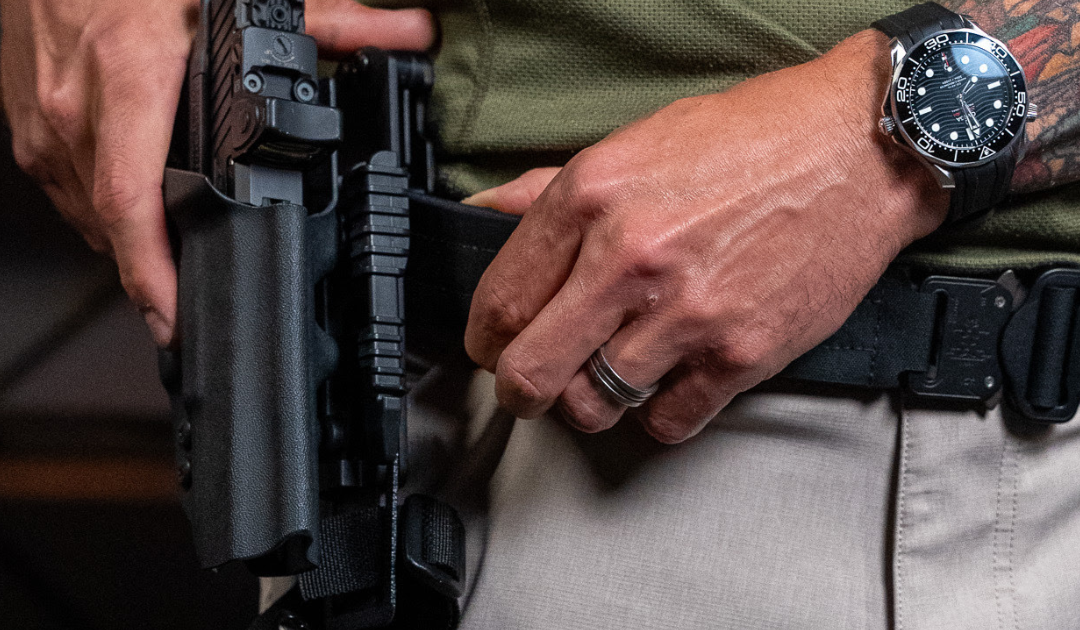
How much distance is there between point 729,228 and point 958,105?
21 cm

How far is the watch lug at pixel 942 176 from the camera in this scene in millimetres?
614

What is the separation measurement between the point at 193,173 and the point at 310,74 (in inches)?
6.4

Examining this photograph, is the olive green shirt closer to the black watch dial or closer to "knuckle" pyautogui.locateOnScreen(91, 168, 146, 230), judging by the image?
the black watch dial

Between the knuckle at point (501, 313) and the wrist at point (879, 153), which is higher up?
the wrist at point (879, 153)

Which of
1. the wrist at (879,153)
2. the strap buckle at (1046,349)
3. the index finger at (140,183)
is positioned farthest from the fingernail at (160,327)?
the strap buckle at (1046,349)

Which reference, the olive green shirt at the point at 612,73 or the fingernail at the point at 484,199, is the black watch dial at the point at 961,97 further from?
the fingernail at the point at 484,199

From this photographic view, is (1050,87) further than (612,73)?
No

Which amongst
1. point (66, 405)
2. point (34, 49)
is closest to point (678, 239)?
point (34, 49)

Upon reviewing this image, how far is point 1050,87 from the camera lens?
67 cm

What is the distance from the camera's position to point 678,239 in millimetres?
601

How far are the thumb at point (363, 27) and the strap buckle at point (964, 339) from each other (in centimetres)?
61

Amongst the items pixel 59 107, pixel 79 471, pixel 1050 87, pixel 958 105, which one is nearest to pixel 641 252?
pixel 958 105

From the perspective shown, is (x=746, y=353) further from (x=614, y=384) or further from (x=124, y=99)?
(x=124, y=99)

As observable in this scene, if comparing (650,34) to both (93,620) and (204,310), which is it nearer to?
(204,310)
